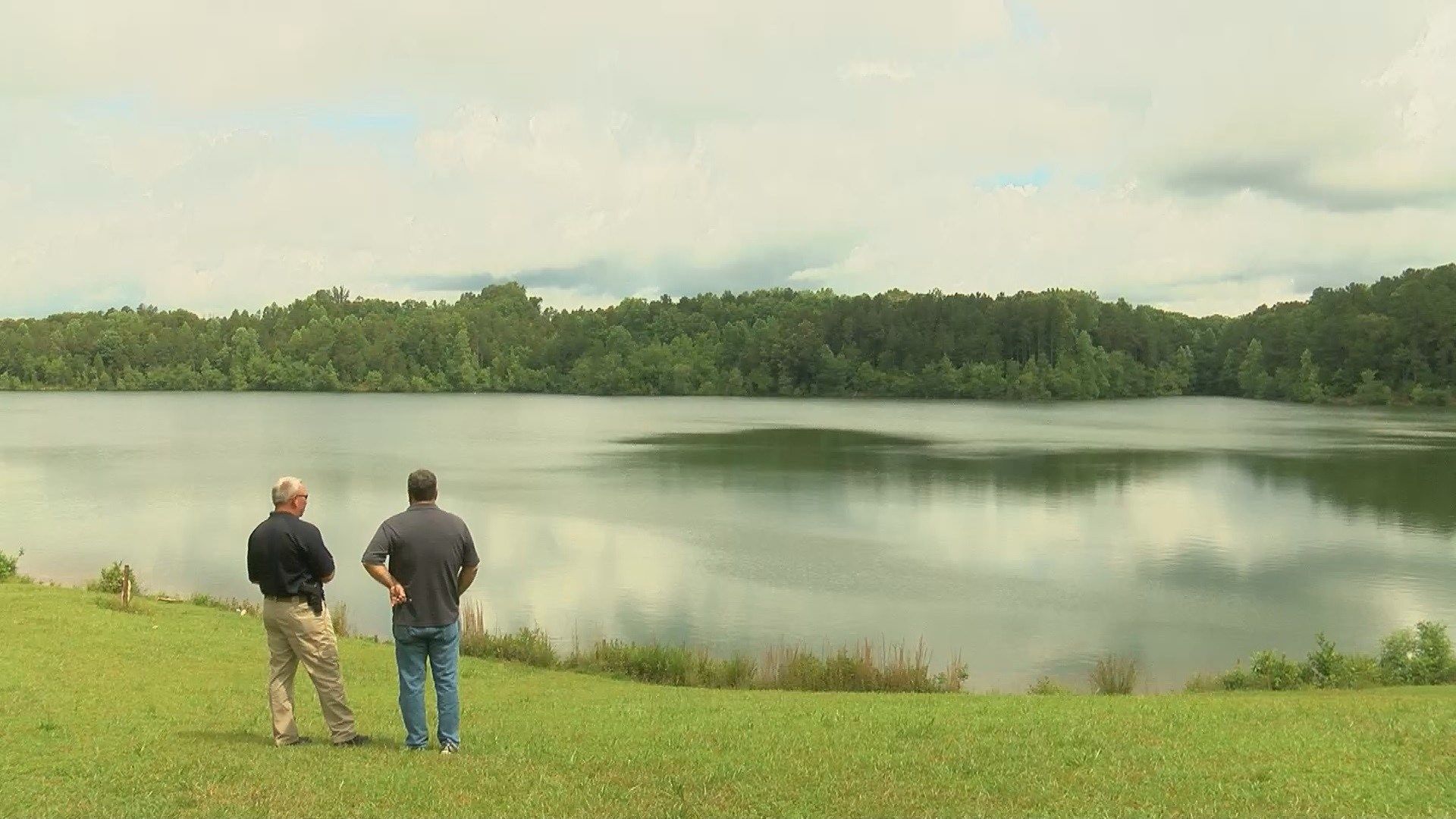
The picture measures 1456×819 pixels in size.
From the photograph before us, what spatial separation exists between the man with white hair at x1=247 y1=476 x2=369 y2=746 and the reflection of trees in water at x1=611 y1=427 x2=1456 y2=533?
3877 cm

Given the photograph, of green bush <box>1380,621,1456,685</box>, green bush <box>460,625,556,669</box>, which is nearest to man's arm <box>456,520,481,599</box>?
green bush <box>460,625,556,669</box>

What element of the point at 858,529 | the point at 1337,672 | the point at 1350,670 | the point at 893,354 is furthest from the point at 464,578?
the point at 893,354

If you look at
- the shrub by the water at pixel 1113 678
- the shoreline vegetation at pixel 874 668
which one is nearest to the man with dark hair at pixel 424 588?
the shoreline vegetation at pixel 874 668

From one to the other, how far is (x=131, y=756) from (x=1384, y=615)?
2531 centimetres

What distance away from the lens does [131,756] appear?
8172mm

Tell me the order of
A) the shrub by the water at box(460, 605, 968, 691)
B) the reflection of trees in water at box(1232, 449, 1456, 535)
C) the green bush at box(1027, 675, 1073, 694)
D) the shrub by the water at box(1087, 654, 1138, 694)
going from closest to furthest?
1. the green bush at box(1027, 675, 1073, 694)
2. the shrub by the water at box(460, 605, 968, 691)
3. the shrub by the water at box(1087, 654, 1138, 694)
4. the reflection of trees in water at box(1232, 449, 1456, 535)

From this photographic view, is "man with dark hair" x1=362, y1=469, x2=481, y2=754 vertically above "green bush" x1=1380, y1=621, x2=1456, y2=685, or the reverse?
"man with dark hair" x1=362, y1=469, x2=481, y2=754

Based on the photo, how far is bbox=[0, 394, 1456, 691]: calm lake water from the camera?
75.8 feet

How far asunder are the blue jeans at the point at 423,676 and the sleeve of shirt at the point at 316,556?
2.43 feet

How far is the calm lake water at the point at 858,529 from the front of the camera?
23109 mm

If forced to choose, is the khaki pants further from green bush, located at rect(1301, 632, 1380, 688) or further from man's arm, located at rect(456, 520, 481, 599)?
green bush, located at rect(1301, 632, 1380, 688)

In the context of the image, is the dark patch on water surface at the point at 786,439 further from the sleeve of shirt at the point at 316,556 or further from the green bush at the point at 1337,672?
the sleeve of shirt at the point at 316,556

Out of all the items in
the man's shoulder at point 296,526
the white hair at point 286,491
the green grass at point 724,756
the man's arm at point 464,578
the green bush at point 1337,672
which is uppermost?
the white hair at point 286,491

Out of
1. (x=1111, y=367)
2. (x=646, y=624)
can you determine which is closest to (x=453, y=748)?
(x=646, y=624)
